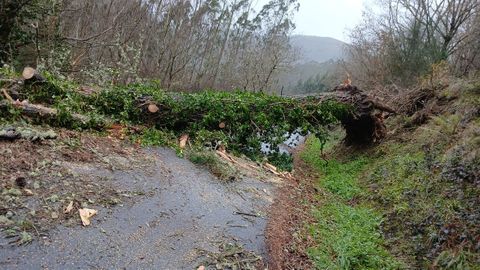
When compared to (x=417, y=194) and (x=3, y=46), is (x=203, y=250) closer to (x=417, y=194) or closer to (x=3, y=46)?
(x=417, y=194)

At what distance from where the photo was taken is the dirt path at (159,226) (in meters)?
3.21

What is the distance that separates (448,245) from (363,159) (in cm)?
548

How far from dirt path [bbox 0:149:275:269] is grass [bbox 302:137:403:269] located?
81 cm

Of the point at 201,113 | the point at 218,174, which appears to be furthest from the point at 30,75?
the point at 218,174

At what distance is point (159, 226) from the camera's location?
4.13m

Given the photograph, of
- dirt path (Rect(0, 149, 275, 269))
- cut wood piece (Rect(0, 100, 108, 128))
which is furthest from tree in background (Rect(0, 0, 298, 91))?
dirt path (Rect(0, 149, 275, 269))

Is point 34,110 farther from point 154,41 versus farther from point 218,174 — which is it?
point 154,41

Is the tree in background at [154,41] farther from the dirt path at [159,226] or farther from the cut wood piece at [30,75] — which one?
the dirt path at [159,226]

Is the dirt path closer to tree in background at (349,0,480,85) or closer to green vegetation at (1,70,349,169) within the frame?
green vegetation at (1,70,349,169)

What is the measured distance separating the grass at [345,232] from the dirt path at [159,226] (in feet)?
2.67

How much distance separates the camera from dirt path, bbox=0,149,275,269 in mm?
3215

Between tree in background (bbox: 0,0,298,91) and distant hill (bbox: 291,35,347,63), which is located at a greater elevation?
distant hill (bbox: 291,35,347,63)

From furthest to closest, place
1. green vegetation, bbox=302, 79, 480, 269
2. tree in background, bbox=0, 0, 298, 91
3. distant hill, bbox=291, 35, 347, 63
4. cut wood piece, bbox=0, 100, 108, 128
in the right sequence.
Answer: distant hill, bbox=291, 35, 347, 63 → tree in background, bbox=0, 0, 298, 91 → cut wood piece, bbox=0, 100, 108, 128 → green vegetation, bbox=302, 79, 480, 269

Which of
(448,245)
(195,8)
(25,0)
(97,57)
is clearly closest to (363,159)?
(448,245)
